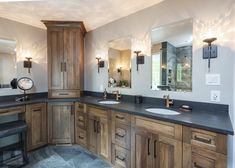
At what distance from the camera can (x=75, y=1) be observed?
7.16 ft

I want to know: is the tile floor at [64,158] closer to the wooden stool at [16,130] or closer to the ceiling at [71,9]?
the wooden stool at [16,130]

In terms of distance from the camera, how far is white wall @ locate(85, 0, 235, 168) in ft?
5.19

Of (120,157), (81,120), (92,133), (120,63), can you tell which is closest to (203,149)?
(120,157)

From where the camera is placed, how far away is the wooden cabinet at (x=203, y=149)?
1172mm

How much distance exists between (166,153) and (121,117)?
0.68 metres

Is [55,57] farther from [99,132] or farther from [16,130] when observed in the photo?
[99,132]

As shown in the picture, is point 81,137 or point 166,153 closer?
point 166,153

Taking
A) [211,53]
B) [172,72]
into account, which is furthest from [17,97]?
[211,53]

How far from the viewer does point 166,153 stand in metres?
1.53

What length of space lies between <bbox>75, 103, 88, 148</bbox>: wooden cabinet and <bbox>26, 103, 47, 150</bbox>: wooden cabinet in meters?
0.58

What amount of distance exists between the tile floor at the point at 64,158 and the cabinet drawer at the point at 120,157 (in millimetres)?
230

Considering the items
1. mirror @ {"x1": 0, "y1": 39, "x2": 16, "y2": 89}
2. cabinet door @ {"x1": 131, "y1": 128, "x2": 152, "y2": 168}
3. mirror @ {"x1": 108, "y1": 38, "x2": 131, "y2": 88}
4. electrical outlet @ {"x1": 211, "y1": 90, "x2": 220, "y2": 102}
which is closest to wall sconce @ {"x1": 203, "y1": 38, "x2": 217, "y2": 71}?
electrical outlet @ {"x1": 211, "y1": 90, "x2": 220, "y2": 102}

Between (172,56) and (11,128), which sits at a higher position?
(172,56)

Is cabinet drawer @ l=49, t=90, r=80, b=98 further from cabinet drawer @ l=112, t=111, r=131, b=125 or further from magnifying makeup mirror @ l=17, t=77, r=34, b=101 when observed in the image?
cabinet drawer @ l=112, t=111, r=131, b=125
